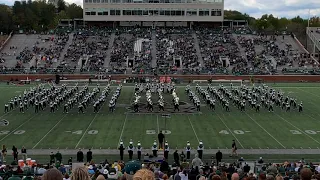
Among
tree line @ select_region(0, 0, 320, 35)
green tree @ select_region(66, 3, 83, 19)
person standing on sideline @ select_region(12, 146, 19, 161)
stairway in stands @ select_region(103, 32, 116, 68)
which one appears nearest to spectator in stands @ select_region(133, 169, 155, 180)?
person standing on sideline @ select_region(12, 146, 19, 161)

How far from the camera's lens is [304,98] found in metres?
34.3

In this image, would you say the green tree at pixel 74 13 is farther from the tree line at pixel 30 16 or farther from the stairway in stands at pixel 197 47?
the stairway in stands at pixel 197 47

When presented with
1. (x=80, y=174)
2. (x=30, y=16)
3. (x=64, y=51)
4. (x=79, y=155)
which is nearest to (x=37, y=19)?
(x=30, y=16)

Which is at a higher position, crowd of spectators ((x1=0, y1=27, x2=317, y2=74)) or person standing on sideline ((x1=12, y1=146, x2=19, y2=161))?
crowd of spectators ((x1=0, y1=27, x2=317, y2=74))

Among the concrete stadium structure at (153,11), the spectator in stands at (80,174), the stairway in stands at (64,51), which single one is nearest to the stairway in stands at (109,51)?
the stairway in stands at (64,51)

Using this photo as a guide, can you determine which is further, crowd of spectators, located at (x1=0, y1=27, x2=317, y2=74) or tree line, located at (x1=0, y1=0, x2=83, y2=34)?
tree line, located at (x1=0, y1=0, x2=83, y2=34)

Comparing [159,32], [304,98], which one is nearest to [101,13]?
[159,32]

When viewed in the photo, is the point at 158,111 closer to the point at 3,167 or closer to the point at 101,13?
the point at 3,167

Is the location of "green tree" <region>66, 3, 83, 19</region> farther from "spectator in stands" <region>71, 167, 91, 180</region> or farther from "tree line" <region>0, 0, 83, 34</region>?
"spectator in stands" <region>71, 167, 91, 180</region>

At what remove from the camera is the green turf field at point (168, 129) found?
20172 mm

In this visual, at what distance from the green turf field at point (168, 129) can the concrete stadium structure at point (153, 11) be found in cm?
3887

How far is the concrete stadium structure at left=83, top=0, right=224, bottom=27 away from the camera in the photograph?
6725 centimetres

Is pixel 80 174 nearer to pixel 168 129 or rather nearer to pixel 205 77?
pixel 168 129

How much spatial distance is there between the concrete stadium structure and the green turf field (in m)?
38.9
